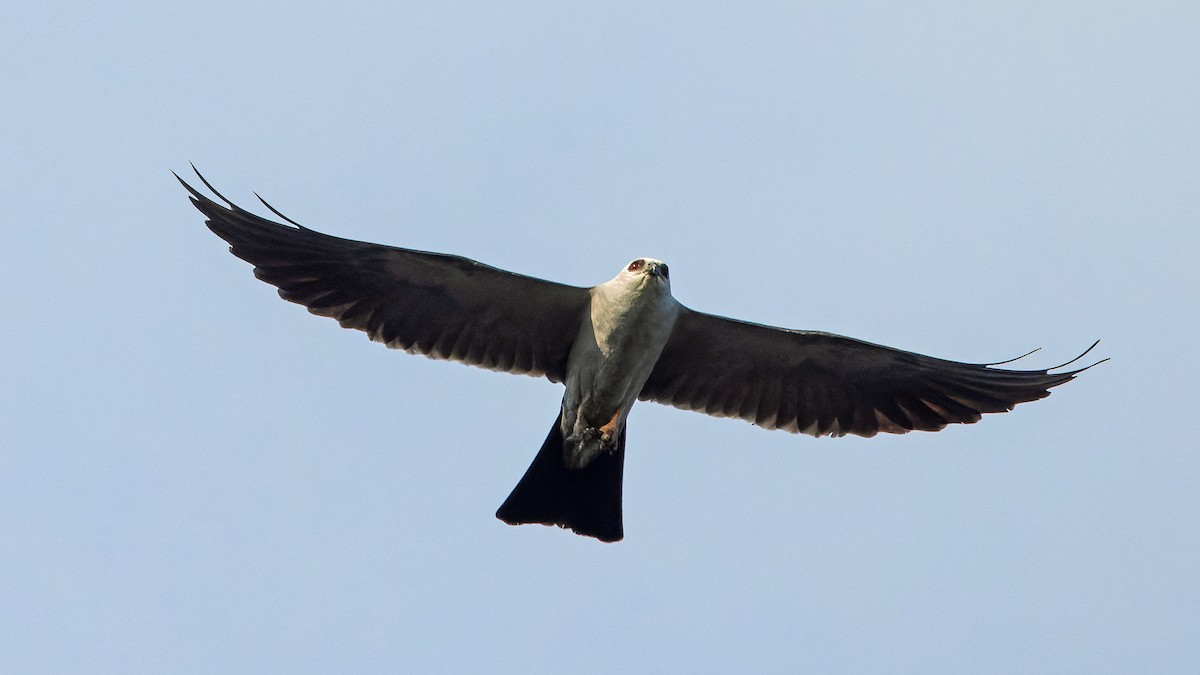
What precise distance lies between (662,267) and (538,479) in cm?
200

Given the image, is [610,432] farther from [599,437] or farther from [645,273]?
[645,273]

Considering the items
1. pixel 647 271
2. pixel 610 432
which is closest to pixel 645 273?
pixel 647 271

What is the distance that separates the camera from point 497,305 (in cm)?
1227

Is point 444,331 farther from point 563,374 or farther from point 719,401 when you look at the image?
point 719,401

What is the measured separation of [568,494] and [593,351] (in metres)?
1.20

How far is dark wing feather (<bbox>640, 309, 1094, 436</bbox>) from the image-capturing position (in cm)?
1252

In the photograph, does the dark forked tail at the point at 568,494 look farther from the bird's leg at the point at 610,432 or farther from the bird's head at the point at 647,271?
the bird's head at the point at 647,271

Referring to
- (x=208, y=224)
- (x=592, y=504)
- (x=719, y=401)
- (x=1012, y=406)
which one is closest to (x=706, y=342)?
(x=719, y=401)

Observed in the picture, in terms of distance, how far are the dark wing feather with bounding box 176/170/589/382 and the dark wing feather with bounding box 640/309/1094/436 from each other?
3.51 ft

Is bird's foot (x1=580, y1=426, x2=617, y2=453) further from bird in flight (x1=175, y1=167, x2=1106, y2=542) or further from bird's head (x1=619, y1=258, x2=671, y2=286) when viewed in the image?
bird's head (x1=619, y1=258, x2=671, y2=286)

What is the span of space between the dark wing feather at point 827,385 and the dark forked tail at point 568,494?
859 millimetres

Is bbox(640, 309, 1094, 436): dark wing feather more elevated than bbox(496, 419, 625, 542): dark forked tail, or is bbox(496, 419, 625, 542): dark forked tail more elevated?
bbox(640, 309, 1094, 436): dark wing feather

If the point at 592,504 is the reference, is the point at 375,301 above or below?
above

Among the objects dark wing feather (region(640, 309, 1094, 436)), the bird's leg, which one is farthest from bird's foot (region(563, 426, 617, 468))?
dark wing feather (region(640, 309, 1094, 436))
